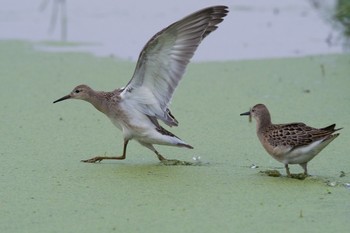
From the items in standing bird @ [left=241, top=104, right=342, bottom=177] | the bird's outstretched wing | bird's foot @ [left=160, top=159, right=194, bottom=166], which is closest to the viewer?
standing bird @ [left=241, top=104, right=342, bottom=177]

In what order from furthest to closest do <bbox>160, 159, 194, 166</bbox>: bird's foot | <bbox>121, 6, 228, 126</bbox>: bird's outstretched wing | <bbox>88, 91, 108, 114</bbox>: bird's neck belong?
<bbox>88, 91, 108, 114</bbox>: bird's neck → <bbox>160, 159, 194, 166</bbox>: bird's foot → <bbox>121, 6, 228, 126</bbox>: bird's outstretched wing

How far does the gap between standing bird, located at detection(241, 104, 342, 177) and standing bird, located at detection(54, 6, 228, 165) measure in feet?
1.80

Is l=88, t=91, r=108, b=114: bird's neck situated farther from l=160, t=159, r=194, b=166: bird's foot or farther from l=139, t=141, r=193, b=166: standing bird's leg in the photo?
l=160, t=159, r=194, b=166: bird's foot

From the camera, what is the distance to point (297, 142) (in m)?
5.06

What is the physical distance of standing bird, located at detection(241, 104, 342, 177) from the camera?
5016mm

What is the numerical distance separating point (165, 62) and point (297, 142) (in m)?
0.98

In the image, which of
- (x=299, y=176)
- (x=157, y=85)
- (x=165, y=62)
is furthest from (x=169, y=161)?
(x=299, y=176)

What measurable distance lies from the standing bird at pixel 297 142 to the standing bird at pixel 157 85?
1.80 ft

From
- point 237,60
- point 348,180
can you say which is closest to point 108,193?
point 348,180

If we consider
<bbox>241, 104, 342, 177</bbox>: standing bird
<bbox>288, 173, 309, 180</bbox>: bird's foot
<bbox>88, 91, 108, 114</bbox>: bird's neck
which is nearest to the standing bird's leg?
<bbox>88, 91, 108, 114</bbox>: bird's neck

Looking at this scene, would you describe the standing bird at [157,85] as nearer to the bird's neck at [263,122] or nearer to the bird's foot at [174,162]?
the bird's foot at [174,162]

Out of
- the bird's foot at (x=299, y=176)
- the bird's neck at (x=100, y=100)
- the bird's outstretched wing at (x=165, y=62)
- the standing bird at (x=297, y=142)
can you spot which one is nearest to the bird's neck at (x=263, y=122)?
the standing bird at (x=297, y=142)

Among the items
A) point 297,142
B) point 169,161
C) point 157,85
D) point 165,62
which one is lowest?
point 169,161

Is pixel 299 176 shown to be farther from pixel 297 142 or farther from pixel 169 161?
pixel 169 161
